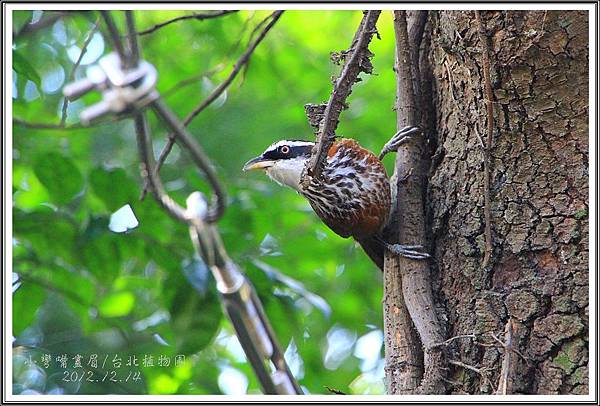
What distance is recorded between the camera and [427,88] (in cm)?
297

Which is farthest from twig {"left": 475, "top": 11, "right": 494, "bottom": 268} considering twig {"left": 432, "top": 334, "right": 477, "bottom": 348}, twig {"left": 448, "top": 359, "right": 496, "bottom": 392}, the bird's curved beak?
the bird's curved beak

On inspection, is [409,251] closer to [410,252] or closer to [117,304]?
[410,252]

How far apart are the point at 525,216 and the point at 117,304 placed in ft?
8.07

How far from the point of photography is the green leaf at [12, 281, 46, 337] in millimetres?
3070

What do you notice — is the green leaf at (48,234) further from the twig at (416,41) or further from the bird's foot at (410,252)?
the twig at (416,41)

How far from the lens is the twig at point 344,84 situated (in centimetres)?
236

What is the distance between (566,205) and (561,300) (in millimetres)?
345

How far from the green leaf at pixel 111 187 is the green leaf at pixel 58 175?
0.37 ft

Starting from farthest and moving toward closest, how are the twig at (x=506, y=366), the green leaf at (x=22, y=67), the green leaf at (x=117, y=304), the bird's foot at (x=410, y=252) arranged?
the green leaf at (x=117, y=304), the green leaf at (x=22, y=67), the bird's foot at (x=410, y=252), the twig at (x=506, y=366)

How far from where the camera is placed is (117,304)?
3.80 m

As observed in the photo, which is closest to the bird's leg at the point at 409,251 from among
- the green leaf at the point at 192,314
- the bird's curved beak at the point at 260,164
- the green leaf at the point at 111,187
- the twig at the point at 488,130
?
the twig at the point at 488,130

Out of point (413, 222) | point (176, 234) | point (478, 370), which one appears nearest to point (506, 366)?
point (478, 370)

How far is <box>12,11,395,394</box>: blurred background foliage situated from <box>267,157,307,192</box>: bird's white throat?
1.74ft

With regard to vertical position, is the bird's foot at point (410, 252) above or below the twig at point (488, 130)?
below
